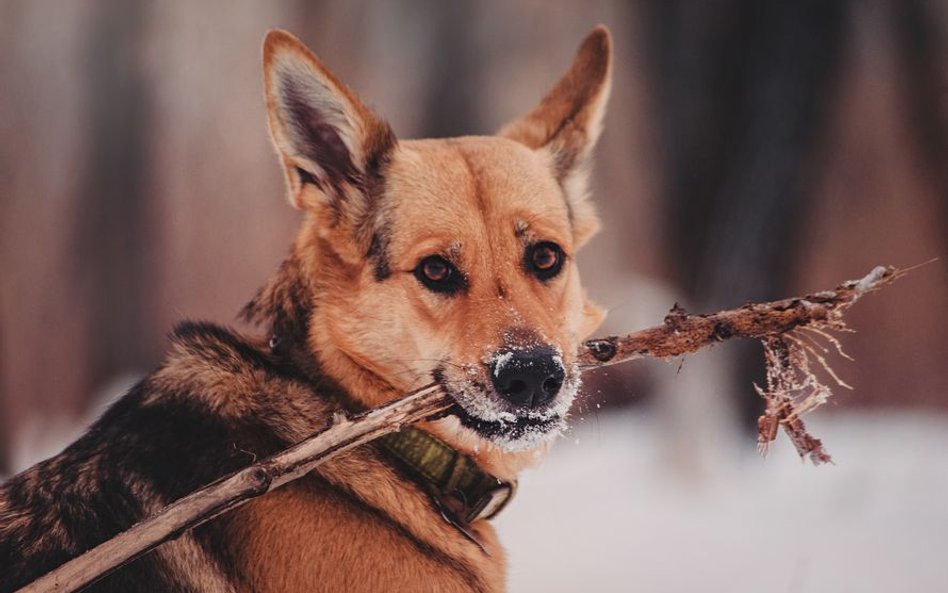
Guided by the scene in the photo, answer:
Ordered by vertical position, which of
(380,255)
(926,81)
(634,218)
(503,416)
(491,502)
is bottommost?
(491,502)

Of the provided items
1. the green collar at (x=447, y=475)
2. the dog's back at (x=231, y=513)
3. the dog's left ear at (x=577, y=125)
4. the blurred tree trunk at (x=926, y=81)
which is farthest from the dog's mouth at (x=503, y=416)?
the blurred tree trunk at (x=926, y=81)

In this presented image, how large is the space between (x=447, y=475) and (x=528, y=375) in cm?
40

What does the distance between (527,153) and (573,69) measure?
0.34 m

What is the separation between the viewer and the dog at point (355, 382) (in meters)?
1.65

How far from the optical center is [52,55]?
2486 millimetres

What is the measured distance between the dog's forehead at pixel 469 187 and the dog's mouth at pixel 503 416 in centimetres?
42

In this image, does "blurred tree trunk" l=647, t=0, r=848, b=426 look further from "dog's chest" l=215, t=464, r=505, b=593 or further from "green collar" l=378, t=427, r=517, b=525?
"dog's chest" l=215, t=464, r=505, b=593

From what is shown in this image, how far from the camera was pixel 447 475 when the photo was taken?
1.89m

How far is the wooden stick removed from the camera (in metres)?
1.46

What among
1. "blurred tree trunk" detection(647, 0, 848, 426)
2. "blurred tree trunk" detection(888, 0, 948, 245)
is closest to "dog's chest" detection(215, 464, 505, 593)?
"blurred tree trunk" detection(647, 0, 848, 426)

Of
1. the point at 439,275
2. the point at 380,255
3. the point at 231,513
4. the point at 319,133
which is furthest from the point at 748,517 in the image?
→ the point at 319,133

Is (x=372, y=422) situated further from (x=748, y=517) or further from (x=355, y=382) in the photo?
(x=748, y=517)

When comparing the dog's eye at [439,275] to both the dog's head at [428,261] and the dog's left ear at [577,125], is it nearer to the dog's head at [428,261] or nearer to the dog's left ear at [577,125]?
the dog's head at [428,261]

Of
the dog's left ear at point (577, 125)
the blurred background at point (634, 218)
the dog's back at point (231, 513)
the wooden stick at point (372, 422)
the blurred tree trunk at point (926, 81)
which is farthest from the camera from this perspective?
the blurred tree trunk at point (926, 81)
